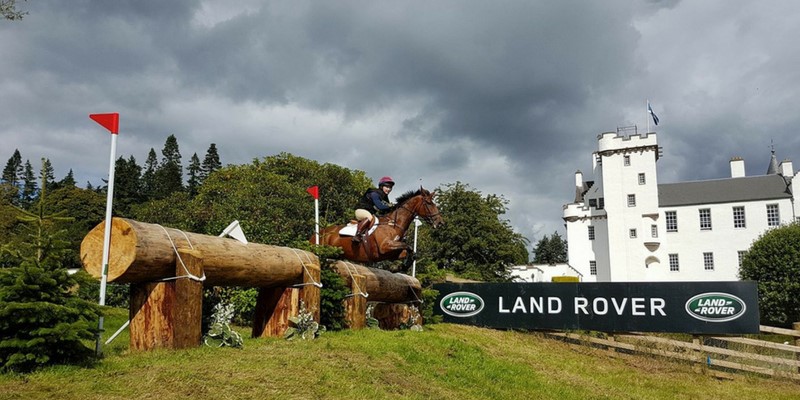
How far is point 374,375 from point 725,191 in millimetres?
49312

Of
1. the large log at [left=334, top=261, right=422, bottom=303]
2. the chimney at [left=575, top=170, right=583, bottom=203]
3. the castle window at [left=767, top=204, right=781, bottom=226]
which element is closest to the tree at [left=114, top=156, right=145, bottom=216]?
the chimney at [left=575, top=170, right=583, bottom=203]

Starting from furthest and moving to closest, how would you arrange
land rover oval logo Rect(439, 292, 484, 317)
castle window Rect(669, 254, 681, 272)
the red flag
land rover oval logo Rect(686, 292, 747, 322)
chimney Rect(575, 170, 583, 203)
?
chimney Rect(575, 170, 583, 203) < castle window Rect(669, 254, 681, 272) < land rover oval logo Rect(439, 292, 484, 317) < land rover oval logo Rect(686, 292, 747, 322) < the red flag

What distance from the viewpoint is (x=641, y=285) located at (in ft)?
55.8

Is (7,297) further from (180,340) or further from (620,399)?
(620,399)

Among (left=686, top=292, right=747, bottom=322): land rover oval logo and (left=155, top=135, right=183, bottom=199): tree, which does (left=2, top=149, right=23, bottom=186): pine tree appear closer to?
(left=155, top=135, right=183, bottom=199): tree

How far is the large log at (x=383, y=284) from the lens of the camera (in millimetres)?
12086

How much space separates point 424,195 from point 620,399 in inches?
212

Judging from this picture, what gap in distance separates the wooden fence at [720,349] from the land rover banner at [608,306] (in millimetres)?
382

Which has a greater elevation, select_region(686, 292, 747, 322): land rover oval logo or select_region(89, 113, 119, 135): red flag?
select_region(89, 113, 119, 135): red flag

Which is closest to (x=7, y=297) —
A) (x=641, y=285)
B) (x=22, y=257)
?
(x=22, y=257)

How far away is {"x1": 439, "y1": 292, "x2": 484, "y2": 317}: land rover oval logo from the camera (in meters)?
18.5

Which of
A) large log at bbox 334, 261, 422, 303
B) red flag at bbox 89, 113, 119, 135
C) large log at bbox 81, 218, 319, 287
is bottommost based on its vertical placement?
large log at bbox 334, 261, 422, 303

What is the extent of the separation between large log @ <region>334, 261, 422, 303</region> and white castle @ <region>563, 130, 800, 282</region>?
3753 cm

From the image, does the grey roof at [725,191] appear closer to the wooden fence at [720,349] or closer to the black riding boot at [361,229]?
the wooden fence at [720,349]
